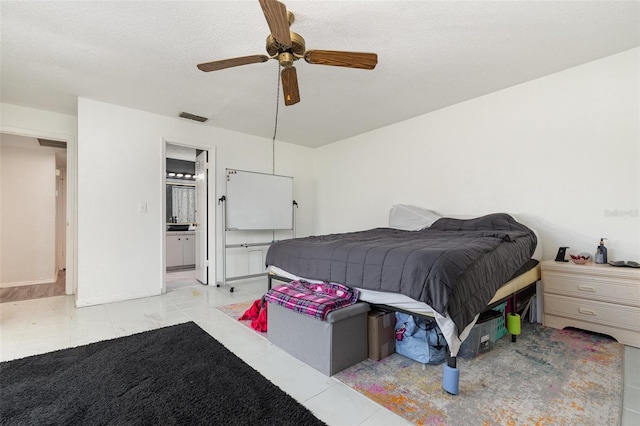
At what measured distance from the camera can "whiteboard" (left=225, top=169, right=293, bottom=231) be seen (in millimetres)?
4551

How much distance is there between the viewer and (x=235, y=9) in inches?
78.4

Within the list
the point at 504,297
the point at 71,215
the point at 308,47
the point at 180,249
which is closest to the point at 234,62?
the point at 308,47

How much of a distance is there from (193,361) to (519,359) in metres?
2.34

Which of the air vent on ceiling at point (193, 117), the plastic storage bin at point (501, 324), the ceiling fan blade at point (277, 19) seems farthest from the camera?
the air vent on ceiling at point (193, 117)

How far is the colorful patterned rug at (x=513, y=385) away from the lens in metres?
1.50

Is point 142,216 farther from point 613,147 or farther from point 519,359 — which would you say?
point 613,147

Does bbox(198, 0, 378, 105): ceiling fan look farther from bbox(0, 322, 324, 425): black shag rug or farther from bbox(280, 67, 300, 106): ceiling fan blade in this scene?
bbox(0, 322, 324, 425): black shag rug

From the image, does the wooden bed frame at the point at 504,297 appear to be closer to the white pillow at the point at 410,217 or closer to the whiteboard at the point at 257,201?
the white pillow at the point at 410,217

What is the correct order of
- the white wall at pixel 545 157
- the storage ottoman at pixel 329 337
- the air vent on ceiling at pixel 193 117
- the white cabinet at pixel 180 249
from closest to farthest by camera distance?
the storage ottoman at pixel 329 337 → the white wall at pixel 545 157 → the air vent on ceiling at pixel 193 117 → the white cabinet at pixel 180 249

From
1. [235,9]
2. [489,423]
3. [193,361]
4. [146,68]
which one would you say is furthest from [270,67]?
[489,423]

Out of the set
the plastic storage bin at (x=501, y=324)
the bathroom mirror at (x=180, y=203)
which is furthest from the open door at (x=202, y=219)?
the plastic storage bin at (x=501, y=324)

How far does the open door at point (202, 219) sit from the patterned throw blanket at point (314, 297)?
107 inches

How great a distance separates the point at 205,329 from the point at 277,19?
101 inches

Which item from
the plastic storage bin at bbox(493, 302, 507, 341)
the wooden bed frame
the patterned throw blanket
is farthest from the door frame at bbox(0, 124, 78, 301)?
the plastic storage bin at bbox(493, 302, 507, 341)
